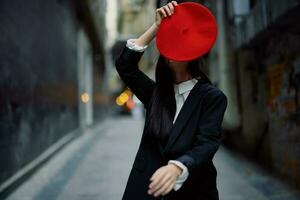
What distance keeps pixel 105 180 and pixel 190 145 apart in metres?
5.16

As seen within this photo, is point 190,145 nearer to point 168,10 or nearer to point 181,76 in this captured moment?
point 181,76

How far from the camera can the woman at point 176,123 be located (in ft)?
5.89

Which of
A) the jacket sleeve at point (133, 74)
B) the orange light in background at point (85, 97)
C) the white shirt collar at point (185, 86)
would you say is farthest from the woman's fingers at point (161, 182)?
the orange light in background at point (85, 97)

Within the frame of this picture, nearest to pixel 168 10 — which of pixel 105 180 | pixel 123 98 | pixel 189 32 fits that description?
pixel 189 32

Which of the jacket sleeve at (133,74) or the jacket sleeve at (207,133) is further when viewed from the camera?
the jacket sleeve at (133,74)

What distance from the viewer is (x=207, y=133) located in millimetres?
1785

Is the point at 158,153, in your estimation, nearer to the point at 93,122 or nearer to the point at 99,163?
the point at 99,163

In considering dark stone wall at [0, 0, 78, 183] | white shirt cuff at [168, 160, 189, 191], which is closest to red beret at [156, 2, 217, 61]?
white shirt cuff at [168, 160, 189, 191]

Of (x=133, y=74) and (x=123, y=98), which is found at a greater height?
(x=133, y=74)

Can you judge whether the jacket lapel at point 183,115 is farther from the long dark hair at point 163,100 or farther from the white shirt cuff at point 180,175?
the white shirt cuff at point 180,175

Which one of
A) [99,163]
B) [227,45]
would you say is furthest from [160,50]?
[227,45]

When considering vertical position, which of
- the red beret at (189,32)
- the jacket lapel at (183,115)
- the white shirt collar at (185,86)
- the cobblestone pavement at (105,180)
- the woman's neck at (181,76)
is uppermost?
the red beret at (189,32)

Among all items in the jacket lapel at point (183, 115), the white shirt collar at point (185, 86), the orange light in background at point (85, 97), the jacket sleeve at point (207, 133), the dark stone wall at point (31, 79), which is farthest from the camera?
the orange light in background at point (85, 97)

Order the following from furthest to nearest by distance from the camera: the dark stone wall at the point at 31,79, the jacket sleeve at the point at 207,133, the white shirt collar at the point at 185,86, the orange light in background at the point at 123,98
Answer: the orange light in background at the point at 123,98 < the dark stone wall at the point at 31,79 < the white shirt collar at the point at 185,86 < the jacket sleeve at the point at 207,133
